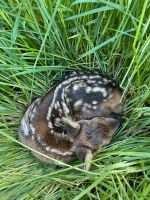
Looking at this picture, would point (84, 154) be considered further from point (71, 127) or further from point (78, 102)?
point (78, 102)

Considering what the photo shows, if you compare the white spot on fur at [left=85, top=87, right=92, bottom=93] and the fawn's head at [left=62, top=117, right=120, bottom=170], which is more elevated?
the white spot on fur at [left=85, top=87, right=92, bottom=93]

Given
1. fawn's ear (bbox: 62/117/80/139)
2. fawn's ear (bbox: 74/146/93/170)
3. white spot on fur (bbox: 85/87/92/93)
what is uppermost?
white spot on fur (bbox: 85/87/92/93)

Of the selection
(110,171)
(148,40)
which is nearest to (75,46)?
(148,40)

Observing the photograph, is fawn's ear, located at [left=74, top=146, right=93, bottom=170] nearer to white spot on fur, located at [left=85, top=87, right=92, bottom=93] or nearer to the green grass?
the green grass

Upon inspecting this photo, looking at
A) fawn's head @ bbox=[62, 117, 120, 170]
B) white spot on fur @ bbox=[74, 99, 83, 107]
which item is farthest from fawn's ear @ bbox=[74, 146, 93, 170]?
white spot on fur @ bbox=[74, 99, 83, 107]

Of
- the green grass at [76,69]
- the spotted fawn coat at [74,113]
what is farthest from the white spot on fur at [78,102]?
the green grass at [76,69]

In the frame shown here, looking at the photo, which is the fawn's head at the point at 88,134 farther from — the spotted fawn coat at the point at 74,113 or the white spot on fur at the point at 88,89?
the white spot on fur at the point at 88,89

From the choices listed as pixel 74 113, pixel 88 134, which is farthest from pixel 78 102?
pixel 88 134
